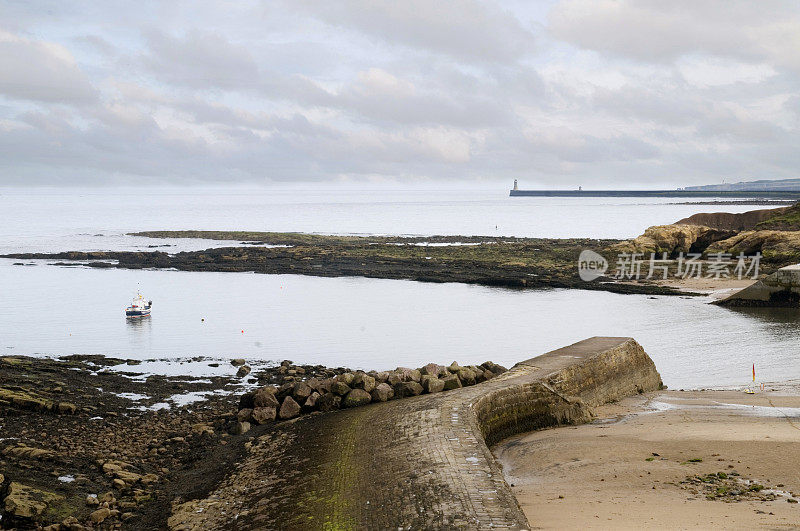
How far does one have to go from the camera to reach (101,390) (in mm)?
20969

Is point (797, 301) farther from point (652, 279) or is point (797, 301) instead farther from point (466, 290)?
point (466, 290)

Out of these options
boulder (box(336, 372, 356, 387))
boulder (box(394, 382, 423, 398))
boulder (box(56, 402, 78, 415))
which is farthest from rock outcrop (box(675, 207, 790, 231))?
boulder (box(56, 402, 78, 415))

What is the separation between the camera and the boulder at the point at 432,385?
17469mm

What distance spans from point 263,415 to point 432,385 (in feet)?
13.0

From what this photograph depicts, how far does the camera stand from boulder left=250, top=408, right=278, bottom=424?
1706cm

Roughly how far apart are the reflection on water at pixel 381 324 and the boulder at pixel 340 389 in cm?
855

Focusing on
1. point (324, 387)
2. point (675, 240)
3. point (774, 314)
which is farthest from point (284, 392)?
point (675, 240)

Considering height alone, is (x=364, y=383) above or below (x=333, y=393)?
above

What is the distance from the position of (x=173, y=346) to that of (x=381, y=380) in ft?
46.2

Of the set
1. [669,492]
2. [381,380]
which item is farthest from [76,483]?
[669,492]

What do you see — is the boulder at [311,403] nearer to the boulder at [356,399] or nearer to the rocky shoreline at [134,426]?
the rocky shoreline at [134,426]

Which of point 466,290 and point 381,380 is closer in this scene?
point 381,380

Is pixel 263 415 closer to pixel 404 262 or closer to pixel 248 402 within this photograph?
pixel 248 402

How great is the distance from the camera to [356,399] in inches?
679
